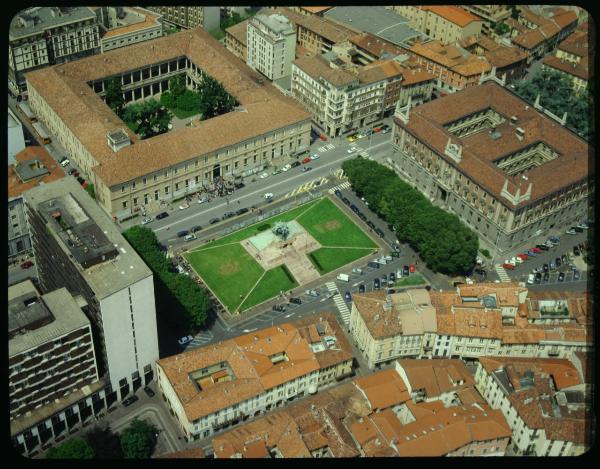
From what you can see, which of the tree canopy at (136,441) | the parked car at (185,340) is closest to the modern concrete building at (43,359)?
the tree canopy at (136,441)

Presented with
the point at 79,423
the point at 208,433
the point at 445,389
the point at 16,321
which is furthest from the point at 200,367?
the point at 445,389

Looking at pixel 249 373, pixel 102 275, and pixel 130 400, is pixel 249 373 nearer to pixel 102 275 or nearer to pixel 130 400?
pixel 130 400

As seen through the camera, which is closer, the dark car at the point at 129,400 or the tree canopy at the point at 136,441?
the tree canopy at the point at 136,441

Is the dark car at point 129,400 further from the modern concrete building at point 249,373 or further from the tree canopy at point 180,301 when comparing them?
the tree canopy at point 180,301

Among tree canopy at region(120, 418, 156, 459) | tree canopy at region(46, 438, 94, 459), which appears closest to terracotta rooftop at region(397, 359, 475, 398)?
tree canopy at region(120, 418, 156, 459)

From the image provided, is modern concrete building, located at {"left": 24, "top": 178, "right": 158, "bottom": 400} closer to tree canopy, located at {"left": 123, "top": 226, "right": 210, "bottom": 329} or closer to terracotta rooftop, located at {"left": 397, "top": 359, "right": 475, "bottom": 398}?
tree canopy, located at {"left": 123, "top": 226, "right": 210, "bottom": 329}

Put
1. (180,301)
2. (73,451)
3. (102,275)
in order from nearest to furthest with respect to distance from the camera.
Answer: (73,451) → (102,275) → (180,301)

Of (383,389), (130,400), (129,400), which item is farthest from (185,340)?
(383,389)
